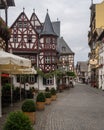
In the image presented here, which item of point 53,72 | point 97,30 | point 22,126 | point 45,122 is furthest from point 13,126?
point 97,30

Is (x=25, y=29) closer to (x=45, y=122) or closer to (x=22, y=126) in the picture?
(x=45, y=122)

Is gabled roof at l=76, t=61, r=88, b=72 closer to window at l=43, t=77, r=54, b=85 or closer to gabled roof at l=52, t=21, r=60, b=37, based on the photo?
gabled roof at l=52, t=21, r=60, b=37

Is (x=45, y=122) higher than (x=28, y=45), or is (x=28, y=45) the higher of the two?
(x=28, y=45)

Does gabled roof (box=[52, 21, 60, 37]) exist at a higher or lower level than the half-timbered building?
higher

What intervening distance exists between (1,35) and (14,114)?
13050mm

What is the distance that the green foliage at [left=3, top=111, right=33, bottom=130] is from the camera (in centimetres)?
791

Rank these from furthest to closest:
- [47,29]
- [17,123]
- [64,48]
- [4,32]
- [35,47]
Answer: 1. [64,48]
2. [47,29]
3. [35,47]
4. [4,32]
5. [17,123]

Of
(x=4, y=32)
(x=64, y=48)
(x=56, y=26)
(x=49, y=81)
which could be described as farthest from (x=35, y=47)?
(x=4, y=32)

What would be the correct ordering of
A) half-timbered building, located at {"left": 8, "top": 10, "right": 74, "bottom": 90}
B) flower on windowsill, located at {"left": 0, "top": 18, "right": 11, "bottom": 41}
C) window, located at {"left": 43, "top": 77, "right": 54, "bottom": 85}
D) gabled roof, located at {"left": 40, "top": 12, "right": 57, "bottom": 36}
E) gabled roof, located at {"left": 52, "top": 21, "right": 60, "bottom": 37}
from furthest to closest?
gabled roof, located at {"left": 52, "top": 21, "right": 60, "bottom": 37} < gabled roof, located at {"left": 40, "top": 12, "right": 57, "bottom": 36} < window, located at {"left": 43, "top": 77, "right": 54, "bottom": 85} < half-timbered building, located at {"left": 8, "top": 10, "right": 74, "bottom": 90} < flower on windowsill, located at {"left": 0, "top": 18, "right": 11, "bottom": 41}

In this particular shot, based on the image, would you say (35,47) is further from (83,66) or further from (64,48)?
Answer: (83,66)

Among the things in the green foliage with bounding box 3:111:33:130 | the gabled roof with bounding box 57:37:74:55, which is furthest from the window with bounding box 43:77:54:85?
the green foliage with bounding box 3:111:33:130

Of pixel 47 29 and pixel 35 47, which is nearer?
pixel 35 47

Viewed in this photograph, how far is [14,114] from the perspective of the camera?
8.45 metres

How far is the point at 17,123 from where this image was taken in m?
8.05
